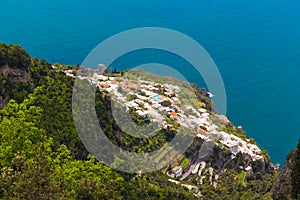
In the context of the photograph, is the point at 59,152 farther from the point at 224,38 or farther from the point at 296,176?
the point at 224,38

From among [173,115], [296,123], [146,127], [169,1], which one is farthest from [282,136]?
[169,1]

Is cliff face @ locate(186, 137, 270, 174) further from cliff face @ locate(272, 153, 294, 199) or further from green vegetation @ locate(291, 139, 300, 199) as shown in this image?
green vegetation @ locate(291, 139, 300, 199)

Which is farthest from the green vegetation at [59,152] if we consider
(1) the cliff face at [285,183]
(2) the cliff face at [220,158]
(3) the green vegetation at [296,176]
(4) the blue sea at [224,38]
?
(4) the blue sea at [224,38]

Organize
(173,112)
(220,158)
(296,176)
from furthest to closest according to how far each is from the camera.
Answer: (173,112) < (220,158) < (296,176)

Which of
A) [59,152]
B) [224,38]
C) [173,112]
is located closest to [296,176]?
[59,152]

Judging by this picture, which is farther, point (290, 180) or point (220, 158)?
point (220, 158)

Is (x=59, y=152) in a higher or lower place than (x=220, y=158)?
lower

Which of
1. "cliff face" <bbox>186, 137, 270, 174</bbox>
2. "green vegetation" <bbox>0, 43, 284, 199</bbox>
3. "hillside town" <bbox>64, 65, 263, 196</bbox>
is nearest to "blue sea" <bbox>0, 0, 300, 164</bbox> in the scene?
"hillside town" <bbox>64, 65, 263, 196</bbox>

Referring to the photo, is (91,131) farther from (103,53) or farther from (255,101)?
(103,53)
